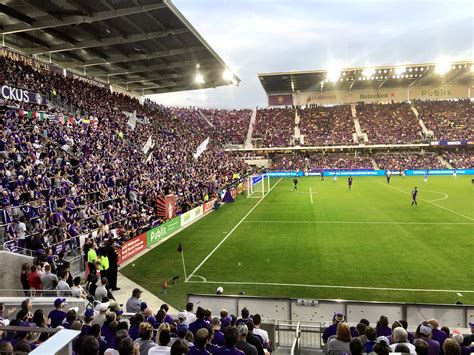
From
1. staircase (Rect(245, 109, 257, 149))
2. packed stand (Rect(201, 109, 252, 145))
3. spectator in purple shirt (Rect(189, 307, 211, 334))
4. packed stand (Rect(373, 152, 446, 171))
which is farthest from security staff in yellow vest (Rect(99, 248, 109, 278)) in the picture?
staircase (Rect(245, 109, 257, 149))

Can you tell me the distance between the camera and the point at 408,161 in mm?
70250

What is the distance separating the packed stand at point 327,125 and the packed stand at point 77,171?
144ft

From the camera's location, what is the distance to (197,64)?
41406 millimetres

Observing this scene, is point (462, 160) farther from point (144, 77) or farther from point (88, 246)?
point (88, 246)

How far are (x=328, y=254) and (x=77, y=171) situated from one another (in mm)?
13233

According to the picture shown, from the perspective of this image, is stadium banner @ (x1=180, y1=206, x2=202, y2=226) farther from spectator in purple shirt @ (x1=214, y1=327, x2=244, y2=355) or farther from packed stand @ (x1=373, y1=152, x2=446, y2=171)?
packed stand @ (x1=373, y1=152, x2=446, y2=171)

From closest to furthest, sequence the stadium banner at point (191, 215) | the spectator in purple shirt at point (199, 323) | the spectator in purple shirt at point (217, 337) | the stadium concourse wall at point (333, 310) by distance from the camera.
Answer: the spectator in purple shirt at point (217, 337) → the spectator in purple shirt at point (199, 323) → the stadium concourse wall at point (333, 310) → the stadium banner at point (191, 215)

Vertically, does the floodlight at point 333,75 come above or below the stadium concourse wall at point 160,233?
above

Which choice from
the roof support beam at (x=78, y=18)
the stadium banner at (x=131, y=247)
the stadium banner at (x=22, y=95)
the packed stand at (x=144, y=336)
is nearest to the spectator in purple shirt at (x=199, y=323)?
the packed stand at (x=144, y=336)

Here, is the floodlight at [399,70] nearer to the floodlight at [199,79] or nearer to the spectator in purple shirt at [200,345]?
the floodlight at [199,79]

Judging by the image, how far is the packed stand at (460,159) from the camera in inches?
2630

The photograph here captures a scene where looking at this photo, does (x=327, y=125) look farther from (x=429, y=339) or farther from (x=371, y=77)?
(x=429, y=339)

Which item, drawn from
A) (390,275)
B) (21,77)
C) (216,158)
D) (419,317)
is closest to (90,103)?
(21,77)

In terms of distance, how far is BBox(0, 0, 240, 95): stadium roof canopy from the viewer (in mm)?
25469
